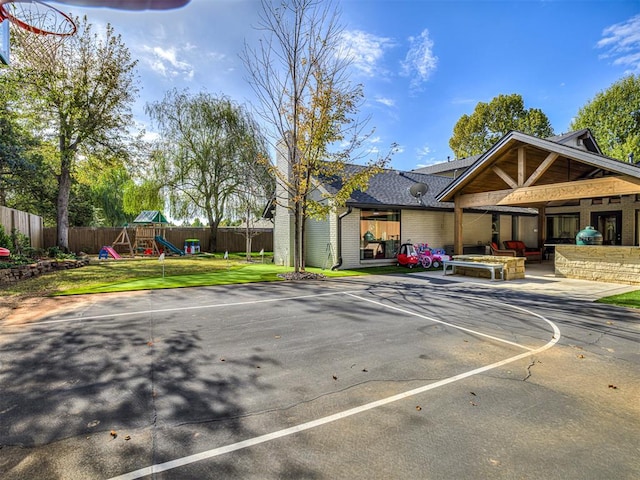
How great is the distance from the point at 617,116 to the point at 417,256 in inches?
1064

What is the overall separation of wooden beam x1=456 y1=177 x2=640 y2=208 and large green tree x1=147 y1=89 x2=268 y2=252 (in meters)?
15.7

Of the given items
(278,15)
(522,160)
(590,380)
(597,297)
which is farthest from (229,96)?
(590,380)

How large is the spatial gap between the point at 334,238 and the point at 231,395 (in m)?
10.7

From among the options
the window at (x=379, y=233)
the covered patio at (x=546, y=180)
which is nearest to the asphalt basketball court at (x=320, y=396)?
the covered patio at (x=546, y=180)

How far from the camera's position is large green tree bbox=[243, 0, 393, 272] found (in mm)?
11664

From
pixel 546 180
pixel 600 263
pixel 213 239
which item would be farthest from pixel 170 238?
pixel 600 263

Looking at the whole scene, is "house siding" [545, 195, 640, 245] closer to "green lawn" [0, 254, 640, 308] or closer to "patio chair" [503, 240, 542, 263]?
"patio chair" [503, 240, 542, 263]

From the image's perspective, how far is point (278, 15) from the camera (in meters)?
11.8

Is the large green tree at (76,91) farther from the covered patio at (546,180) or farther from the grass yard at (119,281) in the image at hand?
the covered patio at (546,180)

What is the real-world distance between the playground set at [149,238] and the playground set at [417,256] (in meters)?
15.5

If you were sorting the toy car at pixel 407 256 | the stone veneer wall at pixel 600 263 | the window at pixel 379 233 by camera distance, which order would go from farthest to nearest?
1. the window at pixel 379 233
2. the toy car at pixel 407 256
3. the stone veneer wall at pixel 600 263

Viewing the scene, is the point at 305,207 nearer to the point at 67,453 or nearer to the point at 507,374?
the point at 507,374

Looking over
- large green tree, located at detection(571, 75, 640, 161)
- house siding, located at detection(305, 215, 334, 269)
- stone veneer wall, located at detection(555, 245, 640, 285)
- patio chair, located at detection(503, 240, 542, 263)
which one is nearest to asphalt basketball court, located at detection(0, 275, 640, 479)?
stone veneer wall, located at detection(555, 245, 640, 285)

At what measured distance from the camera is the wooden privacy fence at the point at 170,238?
2256 cm
